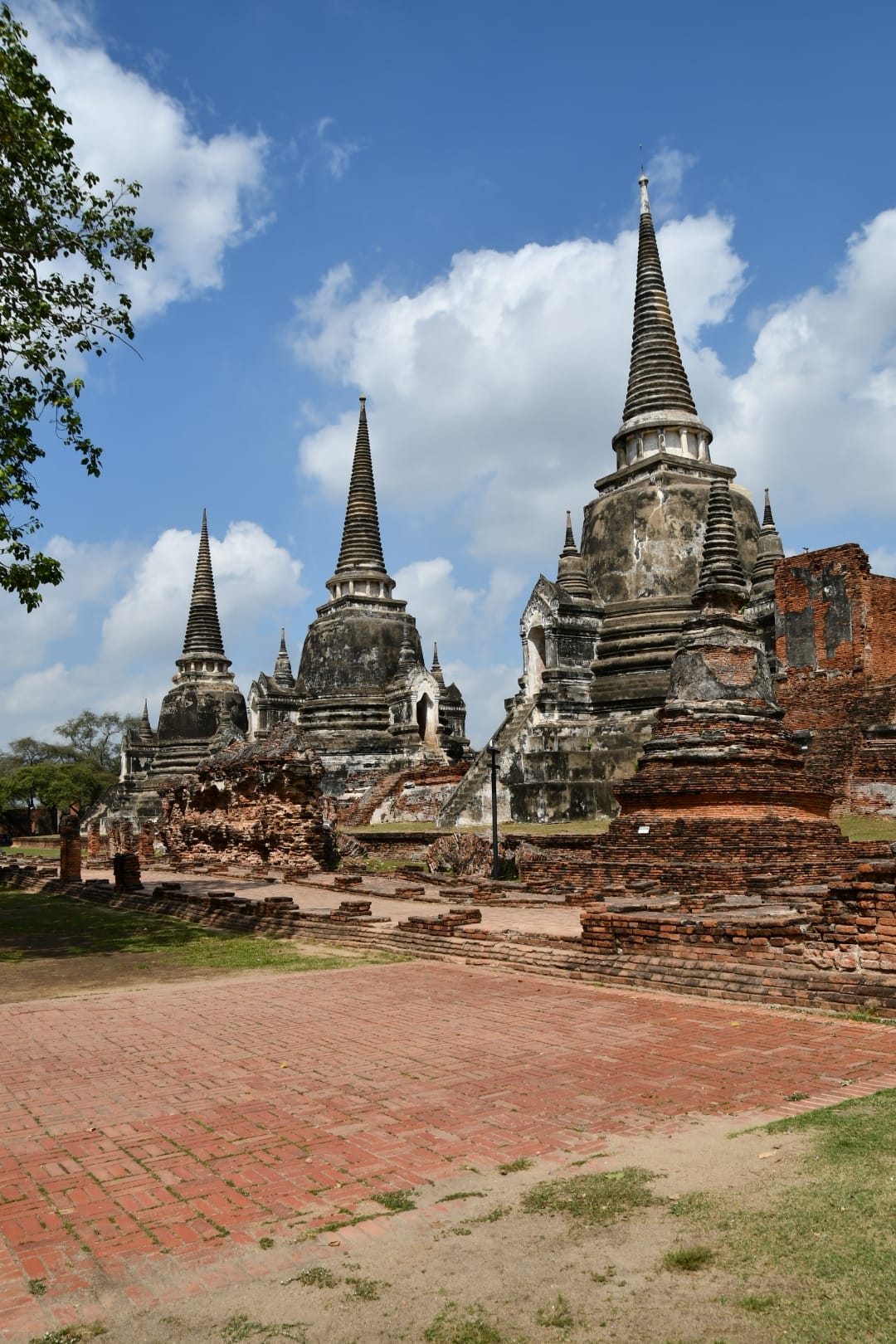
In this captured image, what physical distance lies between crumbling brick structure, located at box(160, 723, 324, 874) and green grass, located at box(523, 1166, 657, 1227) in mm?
16721

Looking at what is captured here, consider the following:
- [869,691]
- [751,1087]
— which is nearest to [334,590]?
[869,691]

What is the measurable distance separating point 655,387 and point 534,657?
8494 mm

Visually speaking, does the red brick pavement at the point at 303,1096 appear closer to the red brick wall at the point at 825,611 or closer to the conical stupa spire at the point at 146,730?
the red brick wall at the point at 825,611

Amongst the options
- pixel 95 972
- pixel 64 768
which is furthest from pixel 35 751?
pixel 95 972

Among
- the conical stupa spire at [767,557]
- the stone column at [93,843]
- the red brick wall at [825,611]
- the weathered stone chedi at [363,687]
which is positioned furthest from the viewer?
the weathered stone chedi at [363,687]

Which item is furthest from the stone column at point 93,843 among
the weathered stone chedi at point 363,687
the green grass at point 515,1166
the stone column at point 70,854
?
the green grass at point 515,1166

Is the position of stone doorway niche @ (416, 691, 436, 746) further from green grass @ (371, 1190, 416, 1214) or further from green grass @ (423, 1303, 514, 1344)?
green grass @ (423, 1303, 514, 1344)

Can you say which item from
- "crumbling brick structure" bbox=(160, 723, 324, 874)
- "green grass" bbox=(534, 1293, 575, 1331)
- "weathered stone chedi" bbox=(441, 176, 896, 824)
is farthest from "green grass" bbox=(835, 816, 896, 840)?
"green grass" bbox=(534, 1293, 575, 1331)

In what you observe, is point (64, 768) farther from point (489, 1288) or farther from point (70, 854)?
point (489, 1288)

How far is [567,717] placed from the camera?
1030 inches

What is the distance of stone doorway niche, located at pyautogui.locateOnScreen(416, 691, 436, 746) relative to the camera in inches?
1416

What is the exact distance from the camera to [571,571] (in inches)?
1110

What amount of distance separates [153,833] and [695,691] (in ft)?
70.7

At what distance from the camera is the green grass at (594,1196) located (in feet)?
12.4
